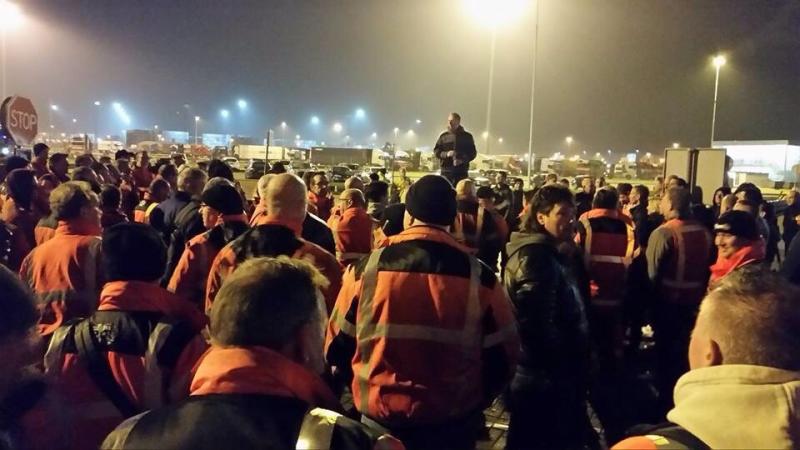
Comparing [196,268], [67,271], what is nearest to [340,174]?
[196,268]

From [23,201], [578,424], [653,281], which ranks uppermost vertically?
[23,201]

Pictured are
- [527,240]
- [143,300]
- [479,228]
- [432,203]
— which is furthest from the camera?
[479,228]

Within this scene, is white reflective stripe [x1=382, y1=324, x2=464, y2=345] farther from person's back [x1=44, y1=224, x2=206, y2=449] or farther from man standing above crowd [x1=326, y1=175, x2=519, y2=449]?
person's back [x1=44, y1=224, x2=206, y2=449]

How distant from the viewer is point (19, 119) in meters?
9.79

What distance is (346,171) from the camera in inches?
1266

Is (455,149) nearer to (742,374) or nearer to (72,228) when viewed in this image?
(72,228)

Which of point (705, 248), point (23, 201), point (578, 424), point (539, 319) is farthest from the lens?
point (23, 201)

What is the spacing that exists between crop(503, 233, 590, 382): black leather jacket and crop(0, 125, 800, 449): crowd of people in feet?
0.05

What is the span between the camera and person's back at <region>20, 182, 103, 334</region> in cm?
416

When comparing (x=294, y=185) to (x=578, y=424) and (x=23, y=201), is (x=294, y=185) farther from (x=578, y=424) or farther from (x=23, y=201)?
(x=23, y=201)

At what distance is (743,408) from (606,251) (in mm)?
5025

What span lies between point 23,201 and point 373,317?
5.22m

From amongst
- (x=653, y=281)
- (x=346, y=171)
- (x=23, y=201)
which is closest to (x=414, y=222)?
(x=653, y=281)

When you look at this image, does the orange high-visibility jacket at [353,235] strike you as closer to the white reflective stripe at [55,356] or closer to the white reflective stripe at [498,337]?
the white reflective stripe at [498,337]
